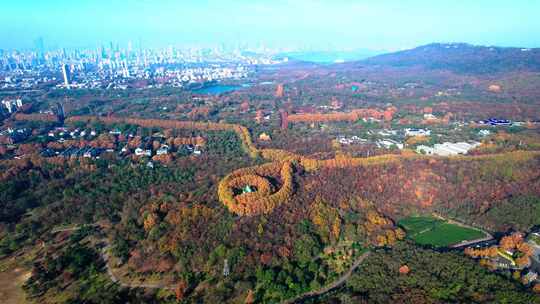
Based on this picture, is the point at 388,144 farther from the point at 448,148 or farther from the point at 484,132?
the point at 484,132

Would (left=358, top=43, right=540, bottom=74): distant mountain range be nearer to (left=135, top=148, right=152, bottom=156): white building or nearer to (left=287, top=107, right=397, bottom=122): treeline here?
(left=287, top=107, right=397, bottom=122): treeline

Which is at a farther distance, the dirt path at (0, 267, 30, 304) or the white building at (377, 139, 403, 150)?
the white building at (377, 139, 403, 150)

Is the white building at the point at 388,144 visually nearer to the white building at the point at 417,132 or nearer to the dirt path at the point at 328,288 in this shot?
the white building at the point at 417,132

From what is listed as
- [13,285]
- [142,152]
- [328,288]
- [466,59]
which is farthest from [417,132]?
[466,59]

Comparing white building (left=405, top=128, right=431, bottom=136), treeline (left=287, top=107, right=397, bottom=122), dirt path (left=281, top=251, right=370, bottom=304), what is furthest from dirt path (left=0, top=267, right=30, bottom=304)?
white building (left=405, top=128, right=431, bottom=136)

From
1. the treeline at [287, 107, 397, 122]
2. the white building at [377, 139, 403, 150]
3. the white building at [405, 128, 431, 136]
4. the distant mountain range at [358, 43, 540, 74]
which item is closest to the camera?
the white building at [377, 139, 403, 150]

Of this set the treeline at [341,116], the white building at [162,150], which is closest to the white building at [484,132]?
the treeline at [341,116]

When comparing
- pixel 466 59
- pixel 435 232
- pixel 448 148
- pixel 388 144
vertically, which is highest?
pixel 466 59
